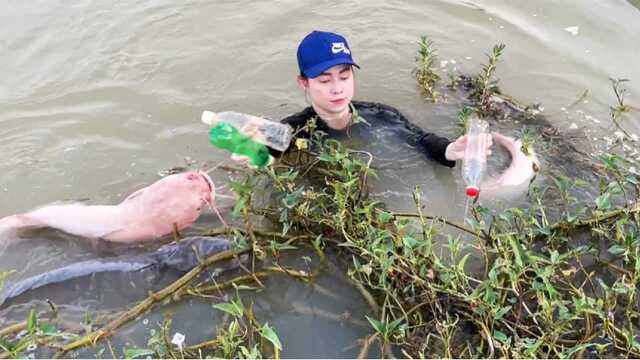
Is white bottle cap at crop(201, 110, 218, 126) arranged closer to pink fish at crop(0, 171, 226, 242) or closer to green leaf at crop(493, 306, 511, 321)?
pink fish at crop(0, 171, 226, 242)

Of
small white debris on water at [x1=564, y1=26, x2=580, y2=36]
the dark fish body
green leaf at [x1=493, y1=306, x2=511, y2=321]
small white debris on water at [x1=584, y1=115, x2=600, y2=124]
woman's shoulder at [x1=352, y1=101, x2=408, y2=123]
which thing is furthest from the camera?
small white debris on water at [x1=564, y1=26, x2=580, y2=36]

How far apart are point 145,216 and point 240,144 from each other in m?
0.66

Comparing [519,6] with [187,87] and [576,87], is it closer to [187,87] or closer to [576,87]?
[576,87]

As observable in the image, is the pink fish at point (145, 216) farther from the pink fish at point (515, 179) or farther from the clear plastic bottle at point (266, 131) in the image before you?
the pink fish at point (515, 179)

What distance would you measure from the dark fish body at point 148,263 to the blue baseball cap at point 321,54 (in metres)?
1.23

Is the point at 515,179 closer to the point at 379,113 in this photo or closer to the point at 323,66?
the point at 379,113

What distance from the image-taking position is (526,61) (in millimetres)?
5340

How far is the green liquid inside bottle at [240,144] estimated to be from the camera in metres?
3.64

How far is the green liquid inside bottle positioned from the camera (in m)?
3.64

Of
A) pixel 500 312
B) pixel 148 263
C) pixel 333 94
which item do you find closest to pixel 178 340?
pixel 148 263

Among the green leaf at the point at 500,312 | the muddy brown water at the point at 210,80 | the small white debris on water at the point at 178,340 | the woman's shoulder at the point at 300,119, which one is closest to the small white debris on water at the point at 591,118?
the muddy brown water at the point at 210,80

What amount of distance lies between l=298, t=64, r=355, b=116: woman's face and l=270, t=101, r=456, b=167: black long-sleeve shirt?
0.57 ft

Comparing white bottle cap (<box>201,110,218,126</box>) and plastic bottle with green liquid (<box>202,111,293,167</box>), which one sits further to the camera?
white bottle cap (<box>201,110,218,126</box>)

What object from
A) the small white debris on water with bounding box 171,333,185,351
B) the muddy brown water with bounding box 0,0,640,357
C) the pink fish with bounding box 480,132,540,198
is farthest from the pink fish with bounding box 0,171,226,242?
the pink fish with bounding box 480,132,540,198
